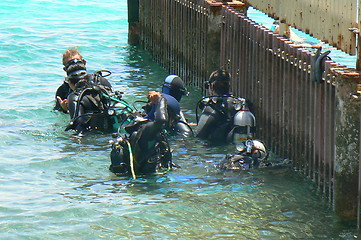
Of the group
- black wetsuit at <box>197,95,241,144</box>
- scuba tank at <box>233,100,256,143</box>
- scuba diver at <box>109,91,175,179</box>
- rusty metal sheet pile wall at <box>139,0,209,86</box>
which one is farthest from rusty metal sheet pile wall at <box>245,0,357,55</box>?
scuba diver at <box>109,91,175,179</box>

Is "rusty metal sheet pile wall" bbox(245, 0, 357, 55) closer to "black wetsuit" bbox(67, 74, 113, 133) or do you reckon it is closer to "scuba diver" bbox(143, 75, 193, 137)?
"scuba diver" bbox(143, 75, 193, 137)

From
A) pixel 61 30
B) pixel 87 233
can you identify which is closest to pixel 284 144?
pixel 87 233

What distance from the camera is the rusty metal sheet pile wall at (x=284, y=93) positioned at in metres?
8.25

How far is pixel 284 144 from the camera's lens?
382 inches

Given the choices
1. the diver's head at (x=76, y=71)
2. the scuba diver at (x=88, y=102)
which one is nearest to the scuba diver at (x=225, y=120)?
the scuba diver at (x=88, y=102)

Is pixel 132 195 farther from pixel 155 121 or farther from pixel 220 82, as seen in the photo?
pixel 220 82

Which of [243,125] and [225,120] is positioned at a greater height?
[243,125]

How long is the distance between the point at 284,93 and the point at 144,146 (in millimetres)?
1916

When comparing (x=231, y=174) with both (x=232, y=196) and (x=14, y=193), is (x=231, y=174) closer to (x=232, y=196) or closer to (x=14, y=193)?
(x=232, y=196)

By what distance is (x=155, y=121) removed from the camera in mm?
8727

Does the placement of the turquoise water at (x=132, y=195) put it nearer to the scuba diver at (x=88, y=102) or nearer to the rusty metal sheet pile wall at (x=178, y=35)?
the scuba diver at (x=88, y=102)

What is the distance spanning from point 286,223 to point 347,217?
24.0 inches

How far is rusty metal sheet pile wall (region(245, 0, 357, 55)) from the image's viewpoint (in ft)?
32.1

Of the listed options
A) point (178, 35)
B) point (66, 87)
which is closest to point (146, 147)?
point (66, 87)
